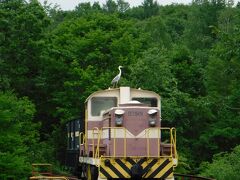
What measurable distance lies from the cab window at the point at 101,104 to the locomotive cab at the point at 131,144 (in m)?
0.16

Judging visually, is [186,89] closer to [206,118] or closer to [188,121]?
[206,118]

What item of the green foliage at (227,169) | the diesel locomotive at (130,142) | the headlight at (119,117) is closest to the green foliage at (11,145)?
the diesel locomotive at (130,142)

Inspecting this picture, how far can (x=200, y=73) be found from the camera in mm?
46812

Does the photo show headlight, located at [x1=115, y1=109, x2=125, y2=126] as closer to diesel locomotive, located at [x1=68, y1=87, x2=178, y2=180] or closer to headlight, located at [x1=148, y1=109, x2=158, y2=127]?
diesel locomotive, located at [x1=68, y1=87, x2=178, y2=180]

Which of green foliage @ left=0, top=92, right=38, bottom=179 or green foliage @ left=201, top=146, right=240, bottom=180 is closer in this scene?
green foliage @ left=201, top=146, right=240, bottom=180

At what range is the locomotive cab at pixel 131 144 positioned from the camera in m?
16.0

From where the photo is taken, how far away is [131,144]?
16.7 metres

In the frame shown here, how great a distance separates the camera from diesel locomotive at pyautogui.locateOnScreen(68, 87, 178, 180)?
1598 centimetres

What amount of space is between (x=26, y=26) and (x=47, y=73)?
12.4 ft

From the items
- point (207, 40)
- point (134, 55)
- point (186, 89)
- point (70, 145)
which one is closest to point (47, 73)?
point (134, 55)

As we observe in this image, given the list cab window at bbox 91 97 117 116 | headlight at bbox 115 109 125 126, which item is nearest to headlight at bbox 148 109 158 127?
headlight at bbox 115 109 125 126

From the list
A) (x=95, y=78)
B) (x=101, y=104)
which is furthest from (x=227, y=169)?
(x=95, y=78)

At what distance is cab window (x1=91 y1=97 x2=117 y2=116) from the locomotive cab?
156mm

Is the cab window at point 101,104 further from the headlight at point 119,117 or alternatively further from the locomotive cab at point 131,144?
the headlight at point 119,117
